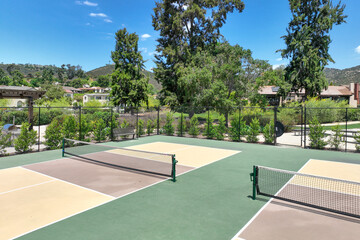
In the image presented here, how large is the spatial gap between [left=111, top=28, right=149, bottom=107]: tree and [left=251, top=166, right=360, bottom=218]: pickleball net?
1236 inches

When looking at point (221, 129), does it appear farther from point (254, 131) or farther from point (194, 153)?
point (194, 153)

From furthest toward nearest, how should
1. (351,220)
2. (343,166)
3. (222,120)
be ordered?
(222,120), (343,166), (351,220)

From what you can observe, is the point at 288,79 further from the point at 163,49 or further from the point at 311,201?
the point at 311,201

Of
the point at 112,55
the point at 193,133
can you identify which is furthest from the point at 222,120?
the point at 112,55

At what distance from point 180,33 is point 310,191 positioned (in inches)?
1180

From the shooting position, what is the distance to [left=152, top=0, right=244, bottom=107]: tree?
3234 centimetres

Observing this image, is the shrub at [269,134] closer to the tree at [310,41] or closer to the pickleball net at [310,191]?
the pickleball net at [310,191]

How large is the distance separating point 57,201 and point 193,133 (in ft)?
47.6

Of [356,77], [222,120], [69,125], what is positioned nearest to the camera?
[69,125]

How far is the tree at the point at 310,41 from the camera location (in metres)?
37.5

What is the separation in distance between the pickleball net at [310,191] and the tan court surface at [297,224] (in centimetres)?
16

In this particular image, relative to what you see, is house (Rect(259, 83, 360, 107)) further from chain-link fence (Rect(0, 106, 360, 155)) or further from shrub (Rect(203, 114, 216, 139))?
shrub (Rect(203, 114, 216, 139))

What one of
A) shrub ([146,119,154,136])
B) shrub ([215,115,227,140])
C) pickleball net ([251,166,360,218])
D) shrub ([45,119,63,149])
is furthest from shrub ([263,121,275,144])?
shrub ([45,119,63,149])

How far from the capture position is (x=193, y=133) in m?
→ 20.2
